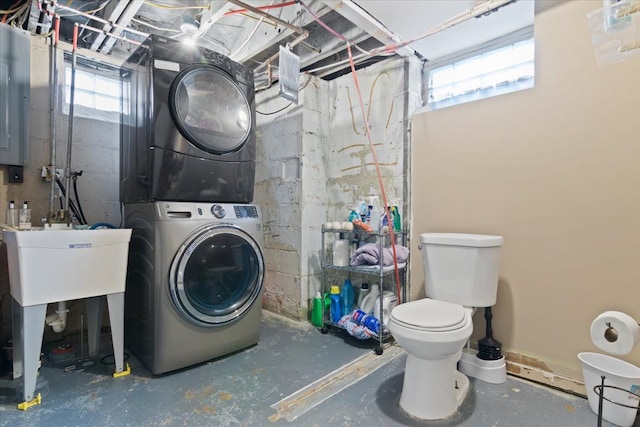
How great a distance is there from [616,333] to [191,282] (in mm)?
2017

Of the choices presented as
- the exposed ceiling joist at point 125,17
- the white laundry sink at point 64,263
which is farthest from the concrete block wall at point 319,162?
the white laundry sink at point 64,263

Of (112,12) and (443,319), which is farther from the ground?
(112,12)

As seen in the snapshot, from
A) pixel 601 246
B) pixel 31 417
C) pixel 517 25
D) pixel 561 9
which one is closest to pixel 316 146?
pixel 517 25

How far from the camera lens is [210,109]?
1899 millimetres

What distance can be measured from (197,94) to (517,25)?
1.89 m

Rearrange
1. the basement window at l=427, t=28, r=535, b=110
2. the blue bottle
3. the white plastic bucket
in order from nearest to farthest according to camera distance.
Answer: the white plastic bucket → the basement window at l=427, t=28, r=535, b=110 → the blue bottle

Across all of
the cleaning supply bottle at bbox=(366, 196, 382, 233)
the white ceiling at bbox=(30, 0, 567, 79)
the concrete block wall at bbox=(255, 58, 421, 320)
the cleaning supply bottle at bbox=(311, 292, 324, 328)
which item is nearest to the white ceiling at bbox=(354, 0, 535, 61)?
the white ceiling at bbox=(30, 0, 567, 79)

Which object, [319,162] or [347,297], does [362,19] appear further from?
[347,297]

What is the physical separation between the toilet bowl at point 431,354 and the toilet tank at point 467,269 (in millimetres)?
248

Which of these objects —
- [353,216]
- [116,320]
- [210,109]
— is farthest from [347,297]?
[210,109]

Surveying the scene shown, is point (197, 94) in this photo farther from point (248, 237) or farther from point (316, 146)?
point (316, 146)

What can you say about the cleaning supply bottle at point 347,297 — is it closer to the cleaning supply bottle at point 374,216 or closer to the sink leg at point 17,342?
the cleaning supply bottle at point 374,216

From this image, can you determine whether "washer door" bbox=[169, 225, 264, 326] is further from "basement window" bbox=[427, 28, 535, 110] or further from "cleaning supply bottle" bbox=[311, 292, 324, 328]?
"basement window" bbox=[427, 28, 535, 110]

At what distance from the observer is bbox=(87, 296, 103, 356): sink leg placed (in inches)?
76.2
